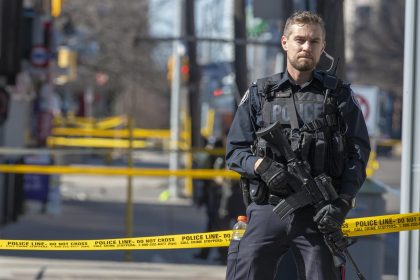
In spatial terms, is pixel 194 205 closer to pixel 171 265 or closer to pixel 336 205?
pixel 171 265

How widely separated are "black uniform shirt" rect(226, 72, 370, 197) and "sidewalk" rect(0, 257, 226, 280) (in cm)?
542

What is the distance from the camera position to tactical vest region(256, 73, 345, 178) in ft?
17.3

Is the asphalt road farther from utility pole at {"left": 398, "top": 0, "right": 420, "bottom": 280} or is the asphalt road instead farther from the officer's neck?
the officer's neck

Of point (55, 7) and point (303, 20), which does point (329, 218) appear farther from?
point (55, 7)

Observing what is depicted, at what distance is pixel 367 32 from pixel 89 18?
24.2 metres

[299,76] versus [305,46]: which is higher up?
[305,46]

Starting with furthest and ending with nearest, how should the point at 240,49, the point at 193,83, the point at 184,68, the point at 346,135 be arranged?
the point at 184,68 < the point at 193,83 < the point at 240,49 < the point at 346,135

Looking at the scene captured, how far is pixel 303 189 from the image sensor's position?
5219 mm

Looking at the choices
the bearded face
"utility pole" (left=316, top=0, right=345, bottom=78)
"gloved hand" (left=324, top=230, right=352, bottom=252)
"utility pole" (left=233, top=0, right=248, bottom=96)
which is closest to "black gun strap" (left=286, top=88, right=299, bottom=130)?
the bearded face

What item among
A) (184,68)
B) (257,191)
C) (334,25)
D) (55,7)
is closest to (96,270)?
(334,25)

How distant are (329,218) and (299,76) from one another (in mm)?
737

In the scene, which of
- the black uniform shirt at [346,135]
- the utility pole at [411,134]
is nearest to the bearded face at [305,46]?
the black uniform shirt at [346,135]

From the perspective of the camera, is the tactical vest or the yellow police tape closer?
Answer: the tactical vest

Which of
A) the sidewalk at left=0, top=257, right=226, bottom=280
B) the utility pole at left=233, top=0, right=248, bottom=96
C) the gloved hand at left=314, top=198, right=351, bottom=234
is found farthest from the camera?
the utility pole at left=233, top=0, right=248, bottom=96
